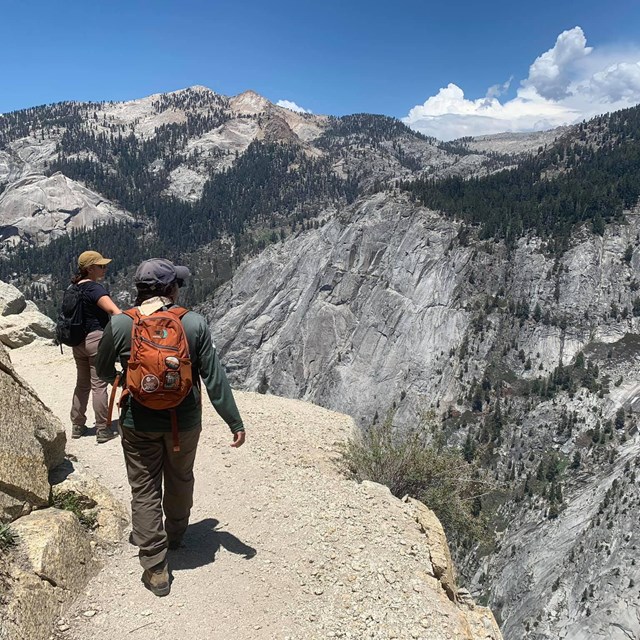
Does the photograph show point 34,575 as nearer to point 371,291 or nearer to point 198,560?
point 198,560

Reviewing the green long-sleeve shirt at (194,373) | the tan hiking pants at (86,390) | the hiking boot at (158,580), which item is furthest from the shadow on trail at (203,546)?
the tan hiking pants at (86,390)

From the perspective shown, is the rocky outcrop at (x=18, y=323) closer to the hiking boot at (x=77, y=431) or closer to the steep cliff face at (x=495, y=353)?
the hiking boot at (x=77, y=431)

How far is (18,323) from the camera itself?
1936cm

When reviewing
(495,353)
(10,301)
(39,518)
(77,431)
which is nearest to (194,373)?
(39,518)

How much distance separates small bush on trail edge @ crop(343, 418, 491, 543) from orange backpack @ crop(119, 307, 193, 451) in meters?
6.03

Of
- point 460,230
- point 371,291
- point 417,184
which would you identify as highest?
point 417,184

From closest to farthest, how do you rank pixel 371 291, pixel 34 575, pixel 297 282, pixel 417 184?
pixel 34 575 → pixel 371 291 → pixel 297 282 → pixel 417 184

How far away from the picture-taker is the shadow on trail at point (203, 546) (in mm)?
5695

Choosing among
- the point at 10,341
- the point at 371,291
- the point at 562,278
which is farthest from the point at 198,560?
the point at 562,278

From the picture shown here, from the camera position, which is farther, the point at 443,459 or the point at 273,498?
the point at 443,459

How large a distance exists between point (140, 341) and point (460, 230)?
6076 inches

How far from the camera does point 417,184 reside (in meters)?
173

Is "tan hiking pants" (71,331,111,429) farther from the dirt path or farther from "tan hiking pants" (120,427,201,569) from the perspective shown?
"tan hiking pants" (120,427,201,569)

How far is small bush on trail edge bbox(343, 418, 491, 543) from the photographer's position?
1011cm
